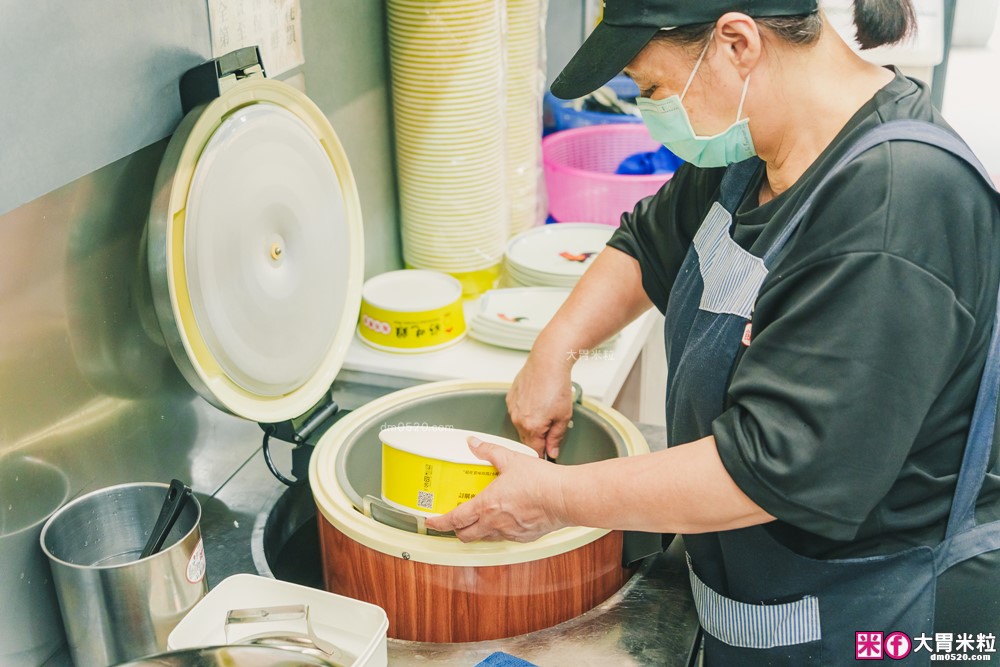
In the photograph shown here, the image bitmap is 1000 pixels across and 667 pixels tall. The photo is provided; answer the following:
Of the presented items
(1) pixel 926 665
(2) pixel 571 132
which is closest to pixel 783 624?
(1) pixel 926 665

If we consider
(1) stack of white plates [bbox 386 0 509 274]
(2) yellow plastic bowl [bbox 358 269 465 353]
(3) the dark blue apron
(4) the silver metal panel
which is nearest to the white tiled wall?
(1) stack of white plates [bbox 386 0 509 274]

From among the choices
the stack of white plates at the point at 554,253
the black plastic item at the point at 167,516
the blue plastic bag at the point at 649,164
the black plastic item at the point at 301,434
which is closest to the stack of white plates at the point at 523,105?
the stack of white plates at the point at 554,253

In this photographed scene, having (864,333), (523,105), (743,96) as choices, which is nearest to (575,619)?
(864,333)

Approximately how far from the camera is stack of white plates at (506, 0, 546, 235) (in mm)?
2217

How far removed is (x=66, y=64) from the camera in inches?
42.8

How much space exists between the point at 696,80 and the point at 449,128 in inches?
36.0

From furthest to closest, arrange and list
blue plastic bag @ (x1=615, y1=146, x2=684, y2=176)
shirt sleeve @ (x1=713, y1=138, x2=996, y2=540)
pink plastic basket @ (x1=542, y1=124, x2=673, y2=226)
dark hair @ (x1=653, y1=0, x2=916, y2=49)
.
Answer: blue plastic bag @ (x1=615, y1=146, x2=684, y2=176)
pink plastic basket @ (x1=542, y1=124, x2=673, y2=226)
dark hair @ (x1=653, y1=0, x2=916, y2=49)
shirt sleeve @ (x1=713, y1=138, x2=996, y2=540)

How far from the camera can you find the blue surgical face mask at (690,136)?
3.71 feet

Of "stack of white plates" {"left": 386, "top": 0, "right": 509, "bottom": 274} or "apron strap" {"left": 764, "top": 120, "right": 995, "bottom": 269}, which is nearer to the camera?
"apron strap" {"left": 764, "top": 120, "right": 995, "bottom": 269}

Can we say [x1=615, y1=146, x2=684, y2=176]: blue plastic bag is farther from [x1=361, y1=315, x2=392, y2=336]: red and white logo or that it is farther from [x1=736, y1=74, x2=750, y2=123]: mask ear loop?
[x1=736, y1=74, x2=750, y2=123]: mask ear loop

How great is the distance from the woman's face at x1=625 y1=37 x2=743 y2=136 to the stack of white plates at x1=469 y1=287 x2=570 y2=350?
0.76m

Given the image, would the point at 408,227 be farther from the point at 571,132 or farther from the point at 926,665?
the point at 926,665

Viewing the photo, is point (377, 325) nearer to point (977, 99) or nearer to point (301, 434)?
point (301, 434)

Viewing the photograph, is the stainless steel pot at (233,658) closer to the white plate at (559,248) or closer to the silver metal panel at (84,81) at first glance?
the silver metal panel at (84,81)
